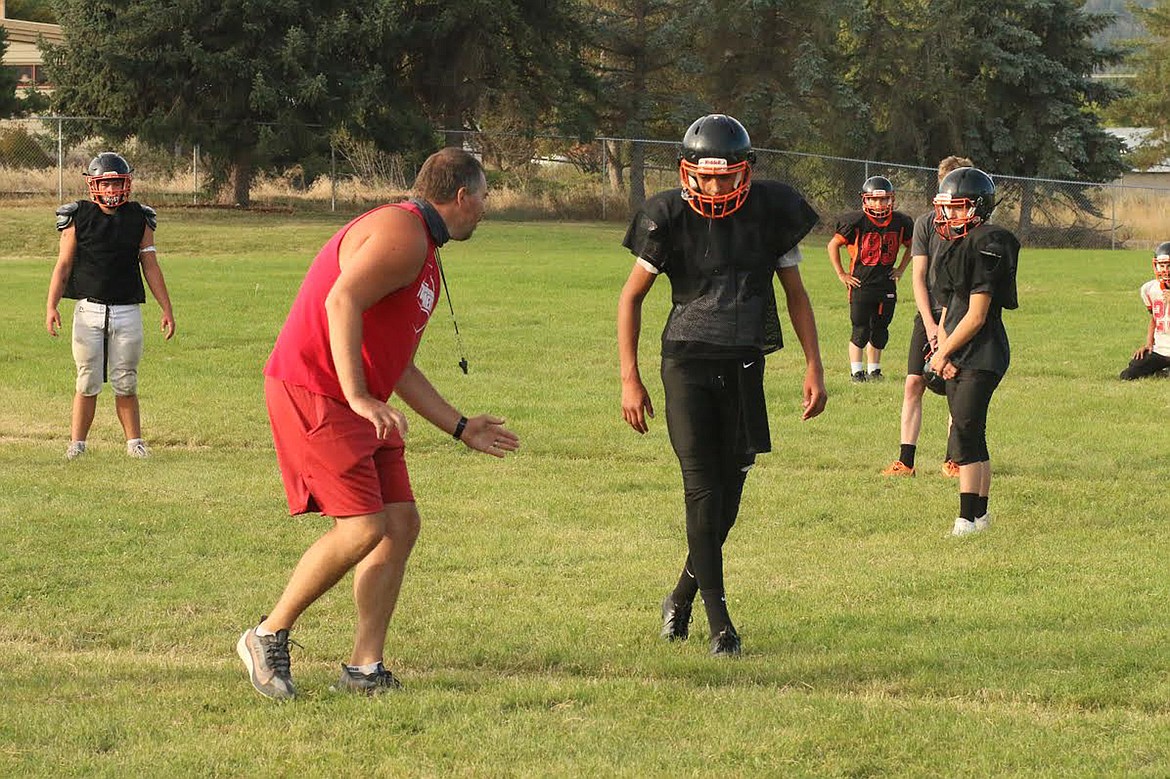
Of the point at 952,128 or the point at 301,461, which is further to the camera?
the point at 952,128

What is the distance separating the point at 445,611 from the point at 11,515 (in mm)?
3553

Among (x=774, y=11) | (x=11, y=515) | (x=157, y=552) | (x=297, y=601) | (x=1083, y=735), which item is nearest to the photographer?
(x=1083, y=735)

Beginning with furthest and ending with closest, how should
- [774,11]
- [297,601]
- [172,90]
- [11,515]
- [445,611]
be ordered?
[774,11]
[172,90]
[11,515]
[445,611]
[297,601]

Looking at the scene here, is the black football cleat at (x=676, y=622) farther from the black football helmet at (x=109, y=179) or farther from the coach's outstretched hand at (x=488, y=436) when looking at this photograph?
the black football helmet at (x=109, y=179)

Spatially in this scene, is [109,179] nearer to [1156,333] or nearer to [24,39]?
[1156,333]

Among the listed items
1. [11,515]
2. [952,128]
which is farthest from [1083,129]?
[11,515]

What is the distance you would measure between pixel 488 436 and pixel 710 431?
123cm

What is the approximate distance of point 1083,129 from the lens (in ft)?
161

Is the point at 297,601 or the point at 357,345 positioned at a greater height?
the point at 357,345

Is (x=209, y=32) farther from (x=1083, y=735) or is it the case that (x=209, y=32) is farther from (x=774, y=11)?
(x=1083, y=735)

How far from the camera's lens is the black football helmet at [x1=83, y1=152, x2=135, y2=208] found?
37.7 feet

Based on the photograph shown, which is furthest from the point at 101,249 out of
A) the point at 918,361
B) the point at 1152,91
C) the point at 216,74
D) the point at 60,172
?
the point at 1152,91

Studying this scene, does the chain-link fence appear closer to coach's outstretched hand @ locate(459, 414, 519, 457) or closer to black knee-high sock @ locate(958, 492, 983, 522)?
black knee-high sock @ locate(958, 492, 983, 522)

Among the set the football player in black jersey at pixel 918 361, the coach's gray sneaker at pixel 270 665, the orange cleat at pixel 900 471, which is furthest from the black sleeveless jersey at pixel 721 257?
the orange cleat at pixel 900 471
